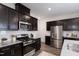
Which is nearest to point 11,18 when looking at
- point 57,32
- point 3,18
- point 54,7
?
point 3,18

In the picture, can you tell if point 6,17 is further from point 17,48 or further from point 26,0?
point 26,0

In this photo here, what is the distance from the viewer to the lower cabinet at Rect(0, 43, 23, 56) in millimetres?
2086

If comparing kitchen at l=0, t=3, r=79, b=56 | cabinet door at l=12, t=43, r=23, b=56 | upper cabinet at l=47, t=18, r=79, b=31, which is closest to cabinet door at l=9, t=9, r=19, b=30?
kitchen at l=0, t=3, r=79, b=56

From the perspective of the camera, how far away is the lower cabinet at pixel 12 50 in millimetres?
2086

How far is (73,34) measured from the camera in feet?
17.7

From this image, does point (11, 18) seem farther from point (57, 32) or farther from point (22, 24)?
point (57, 32)

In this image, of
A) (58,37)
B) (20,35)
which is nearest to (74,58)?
(20,35)

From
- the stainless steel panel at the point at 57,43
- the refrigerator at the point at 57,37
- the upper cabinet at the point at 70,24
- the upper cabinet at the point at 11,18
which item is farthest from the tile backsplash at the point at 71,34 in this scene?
the upper cabinet at the point at 11,18

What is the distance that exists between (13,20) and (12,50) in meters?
1.02

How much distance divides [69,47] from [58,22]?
15.8ft

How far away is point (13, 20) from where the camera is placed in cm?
290

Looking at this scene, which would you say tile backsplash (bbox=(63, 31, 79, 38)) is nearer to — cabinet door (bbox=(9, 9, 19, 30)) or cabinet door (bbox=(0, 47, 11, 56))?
cabinet door (bbox=(9, 9, 19, 30))

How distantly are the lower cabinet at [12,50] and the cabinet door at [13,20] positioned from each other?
2.13ft

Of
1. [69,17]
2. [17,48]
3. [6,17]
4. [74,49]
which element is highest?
[69,17]
